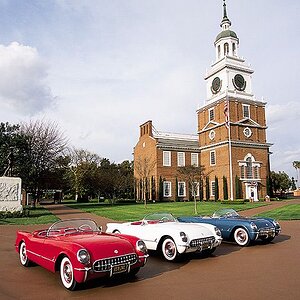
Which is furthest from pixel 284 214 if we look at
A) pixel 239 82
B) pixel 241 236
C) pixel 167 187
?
pixel 239 82

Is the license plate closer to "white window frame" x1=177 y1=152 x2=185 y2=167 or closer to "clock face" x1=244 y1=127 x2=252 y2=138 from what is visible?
"clock face" x1=244 y1=127 x2=252 y2=138

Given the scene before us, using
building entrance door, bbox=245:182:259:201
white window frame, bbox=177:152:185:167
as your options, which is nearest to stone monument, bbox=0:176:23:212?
white window frame, bbox=177:152:185:167

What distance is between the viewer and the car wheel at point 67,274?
18.2 ft

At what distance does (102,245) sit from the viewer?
577cm

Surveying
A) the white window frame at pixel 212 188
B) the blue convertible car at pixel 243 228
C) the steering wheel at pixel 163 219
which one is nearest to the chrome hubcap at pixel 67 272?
the steering wheel at pixel 163 219

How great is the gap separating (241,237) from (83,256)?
242 inches

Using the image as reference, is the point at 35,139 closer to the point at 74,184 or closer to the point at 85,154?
the point at 74,184

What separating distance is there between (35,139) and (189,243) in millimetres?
31002

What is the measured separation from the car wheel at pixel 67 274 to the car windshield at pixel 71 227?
1018 mm

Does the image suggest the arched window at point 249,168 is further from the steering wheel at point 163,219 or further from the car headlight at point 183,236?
the car headlight at point 183,236

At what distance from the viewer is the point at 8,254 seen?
917 cm

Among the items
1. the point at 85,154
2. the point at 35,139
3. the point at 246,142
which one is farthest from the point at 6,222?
the point at 85,154

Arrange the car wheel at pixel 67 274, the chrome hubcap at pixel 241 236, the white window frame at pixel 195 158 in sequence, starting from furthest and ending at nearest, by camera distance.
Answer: the white window frame at pixel 195 158
the chrome hubcap at pixel 241 236
the car wheel at pixel 67 274

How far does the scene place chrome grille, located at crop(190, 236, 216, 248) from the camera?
773 centimetres
